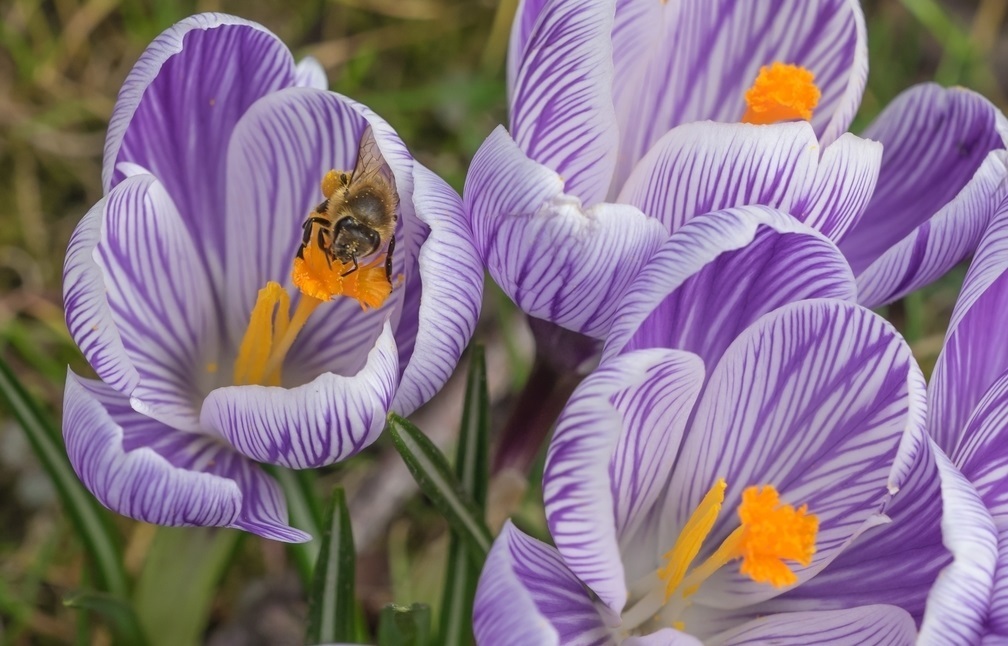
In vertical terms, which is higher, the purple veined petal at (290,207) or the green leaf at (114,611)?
the purple veined petal at (290,207)

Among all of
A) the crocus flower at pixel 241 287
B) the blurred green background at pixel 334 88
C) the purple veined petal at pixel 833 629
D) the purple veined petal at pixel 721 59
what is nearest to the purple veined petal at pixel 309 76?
the crocus flower at pixel 241 287

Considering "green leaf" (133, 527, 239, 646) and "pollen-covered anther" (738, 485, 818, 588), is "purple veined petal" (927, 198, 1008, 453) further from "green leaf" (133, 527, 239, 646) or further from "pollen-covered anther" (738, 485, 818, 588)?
"green leaf" (133, 527, 239, 646)

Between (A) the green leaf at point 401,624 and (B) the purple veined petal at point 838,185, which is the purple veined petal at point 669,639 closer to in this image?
(A) the green leaf at point 401,624

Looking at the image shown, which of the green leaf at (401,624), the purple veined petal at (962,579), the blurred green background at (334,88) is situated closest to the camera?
the purple veined petal at (962,579)

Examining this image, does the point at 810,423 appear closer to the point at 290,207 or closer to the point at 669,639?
the point at 669,639

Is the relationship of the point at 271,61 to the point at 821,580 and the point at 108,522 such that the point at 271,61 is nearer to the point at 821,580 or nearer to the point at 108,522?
the point at 108,522

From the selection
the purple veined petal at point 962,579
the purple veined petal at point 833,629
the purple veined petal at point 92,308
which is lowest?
the purple veined petal at point 833,629

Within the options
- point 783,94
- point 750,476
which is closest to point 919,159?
point 783,94

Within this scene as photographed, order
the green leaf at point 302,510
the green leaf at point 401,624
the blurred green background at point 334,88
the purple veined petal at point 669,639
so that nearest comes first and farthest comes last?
the purple veined petal at point 669,639, the green leaf at point 401,624, the green leaf at point 302,510, the blurred green background at point 334,88
